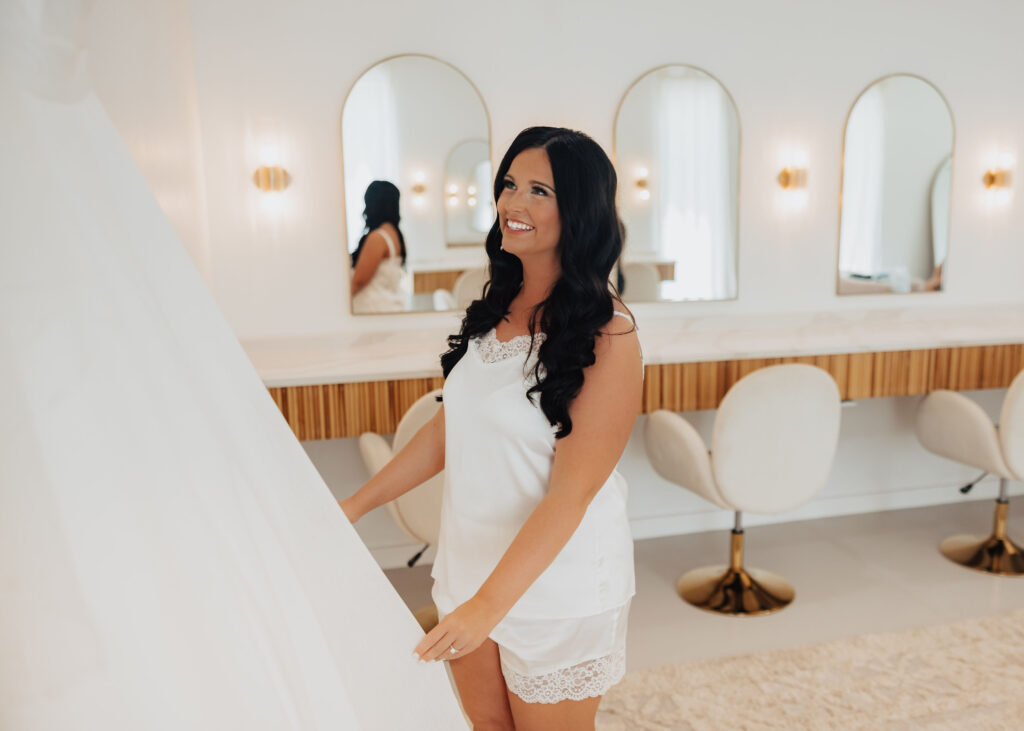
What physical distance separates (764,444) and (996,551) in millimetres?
1416

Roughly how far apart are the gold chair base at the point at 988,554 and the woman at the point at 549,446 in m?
2.52

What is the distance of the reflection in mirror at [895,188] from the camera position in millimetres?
3691

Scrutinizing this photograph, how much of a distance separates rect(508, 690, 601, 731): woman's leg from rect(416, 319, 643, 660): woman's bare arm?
1.03 feet

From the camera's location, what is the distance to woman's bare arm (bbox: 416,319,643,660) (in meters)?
1.13

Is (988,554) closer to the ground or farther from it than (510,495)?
closer to the ground

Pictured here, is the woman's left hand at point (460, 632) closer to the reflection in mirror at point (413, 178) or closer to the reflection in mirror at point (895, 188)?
the reflection in mirror at point (413, 178)

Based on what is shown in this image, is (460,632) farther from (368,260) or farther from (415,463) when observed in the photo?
(368,260)

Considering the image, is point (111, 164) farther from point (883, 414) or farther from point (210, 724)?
point (883, 414)

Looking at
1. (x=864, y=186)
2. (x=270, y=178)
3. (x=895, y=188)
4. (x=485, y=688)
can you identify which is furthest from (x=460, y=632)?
(x=895, y=188)

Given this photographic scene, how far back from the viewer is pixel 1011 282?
13.3 ft

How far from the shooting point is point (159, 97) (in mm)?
2145

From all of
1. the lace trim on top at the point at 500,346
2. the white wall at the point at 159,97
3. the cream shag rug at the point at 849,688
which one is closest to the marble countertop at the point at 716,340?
the white wall at the point at 159,97

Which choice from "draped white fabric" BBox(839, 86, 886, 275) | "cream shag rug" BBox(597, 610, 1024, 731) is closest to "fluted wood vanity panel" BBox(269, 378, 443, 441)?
"cream shag rug" BBox(597, 610, 1024, 731)

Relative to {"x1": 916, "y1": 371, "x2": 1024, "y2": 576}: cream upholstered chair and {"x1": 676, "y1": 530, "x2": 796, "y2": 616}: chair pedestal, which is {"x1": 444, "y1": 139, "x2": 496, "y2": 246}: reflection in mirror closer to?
{"x1": 676, "y1": 530, "x2": 796, "y2": 616}: chair pedestal
